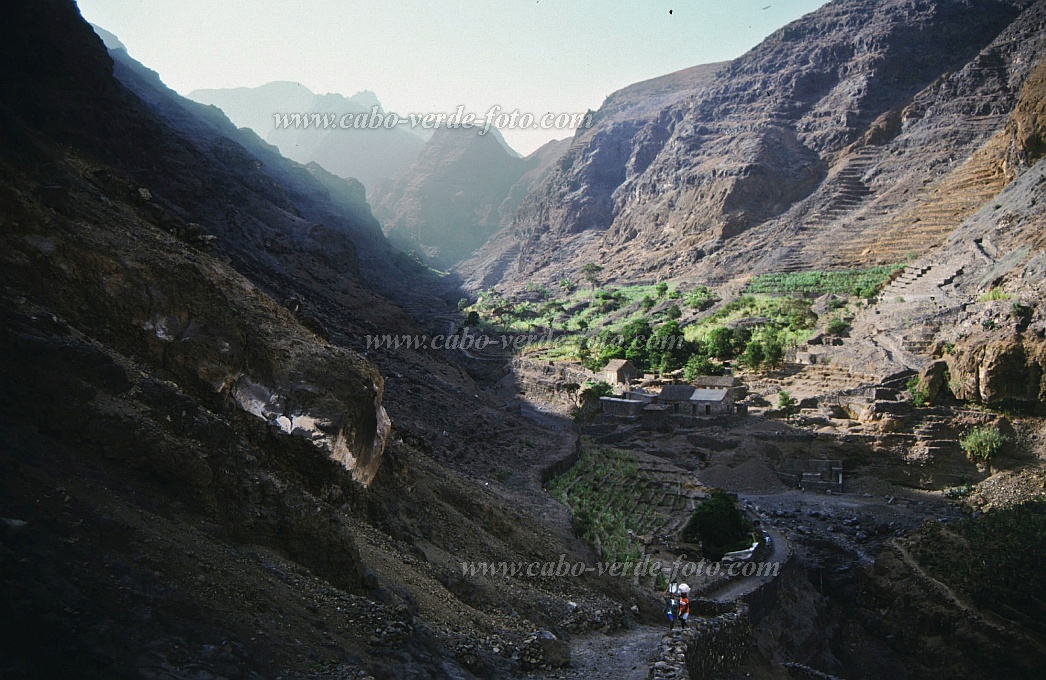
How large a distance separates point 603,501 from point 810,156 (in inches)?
3109

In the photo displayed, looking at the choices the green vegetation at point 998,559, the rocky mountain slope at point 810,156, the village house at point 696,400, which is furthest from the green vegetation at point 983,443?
the rocky mountain slope at point 810,156

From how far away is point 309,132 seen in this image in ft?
609

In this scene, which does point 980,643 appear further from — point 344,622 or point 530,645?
point 344,622

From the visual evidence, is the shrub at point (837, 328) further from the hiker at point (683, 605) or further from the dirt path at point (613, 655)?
the dirt path at point (613, 655)

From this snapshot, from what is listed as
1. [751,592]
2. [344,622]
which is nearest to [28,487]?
[344,622]

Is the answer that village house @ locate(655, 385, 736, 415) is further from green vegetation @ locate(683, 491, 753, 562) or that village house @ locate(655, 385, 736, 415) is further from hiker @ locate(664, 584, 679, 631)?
hiker @ locate(664, 584, 679, 631)

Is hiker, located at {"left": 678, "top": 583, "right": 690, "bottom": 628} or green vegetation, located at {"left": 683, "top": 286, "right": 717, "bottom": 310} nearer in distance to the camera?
hiker, located at {"left": 678, "top": 583, "right": 690, "bottom": 628}

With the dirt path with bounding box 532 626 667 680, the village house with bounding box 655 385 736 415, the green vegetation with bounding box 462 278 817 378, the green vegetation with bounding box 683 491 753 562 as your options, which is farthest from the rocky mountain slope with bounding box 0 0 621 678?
the green vegetation with bounding box 462 278 817 378

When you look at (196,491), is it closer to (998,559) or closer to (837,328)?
(998,559)

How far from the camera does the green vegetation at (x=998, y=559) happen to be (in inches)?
624

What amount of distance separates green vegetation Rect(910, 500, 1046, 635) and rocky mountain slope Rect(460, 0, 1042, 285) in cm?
4495

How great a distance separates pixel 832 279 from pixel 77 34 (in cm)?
5490

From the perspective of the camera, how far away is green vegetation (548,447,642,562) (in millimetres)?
18656

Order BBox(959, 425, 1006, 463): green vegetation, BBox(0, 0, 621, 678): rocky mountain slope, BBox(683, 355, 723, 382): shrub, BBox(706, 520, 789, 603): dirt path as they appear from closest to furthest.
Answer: BBox(0, 0, 621, 678): rocky mountain slope → BBox(706, 520, 789, 603): dirt path → BBox(959, 425, 1006, 463): green vegetation → BBox(683, 355, 723, 382): shrub
